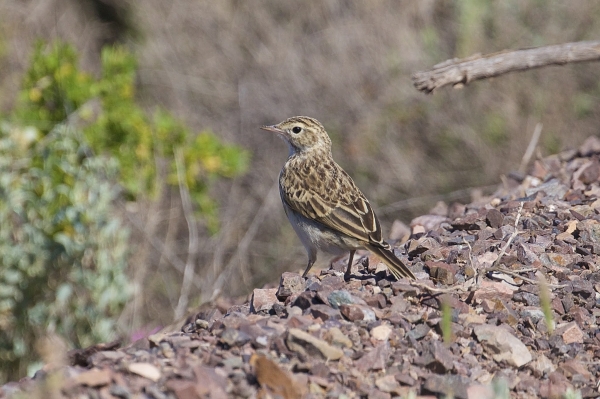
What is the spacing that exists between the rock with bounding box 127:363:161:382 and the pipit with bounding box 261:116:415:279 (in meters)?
2.11

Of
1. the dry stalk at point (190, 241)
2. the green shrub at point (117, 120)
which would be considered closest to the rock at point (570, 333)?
the dry stalk at point (190, 241)

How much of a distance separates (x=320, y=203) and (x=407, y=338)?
2288mm

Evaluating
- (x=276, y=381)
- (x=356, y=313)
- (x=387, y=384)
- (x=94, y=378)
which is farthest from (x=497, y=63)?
(x=94, y=378)

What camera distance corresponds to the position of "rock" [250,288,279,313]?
518cm

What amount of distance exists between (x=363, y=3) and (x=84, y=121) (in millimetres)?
5787

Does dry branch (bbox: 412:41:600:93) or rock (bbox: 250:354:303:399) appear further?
dry branch (bbox: 412:41:600:93)

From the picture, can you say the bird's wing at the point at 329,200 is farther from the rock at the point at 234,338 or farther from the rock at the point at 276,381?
the rock at the point at 276,381

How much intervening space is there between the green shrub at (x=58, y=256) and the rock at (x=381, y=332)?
369 centimetres

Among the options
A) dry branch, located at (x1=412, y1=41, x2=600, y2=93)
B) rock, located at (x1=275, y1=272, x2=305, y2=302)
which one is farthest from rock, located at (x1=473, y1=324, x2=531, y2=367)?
dry branch, located at (x1=412, y1=41, x2=600, y2=93)

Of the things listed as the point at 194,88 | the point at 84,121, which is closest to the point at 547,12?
the point at 194,88

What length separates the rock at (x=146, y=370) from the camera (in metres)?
3.98

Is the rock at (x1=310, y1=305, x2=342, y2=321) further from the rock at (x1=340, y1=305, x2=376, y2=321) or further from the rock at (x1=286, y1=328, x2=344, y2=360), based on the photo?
the rock at (x1=286, y1=328, x2=344, y2=360)

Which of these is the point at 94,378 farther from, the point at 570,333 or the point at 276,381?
the point at 570,333

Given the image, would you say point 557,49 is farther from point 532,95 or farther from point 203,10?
point 203,10
